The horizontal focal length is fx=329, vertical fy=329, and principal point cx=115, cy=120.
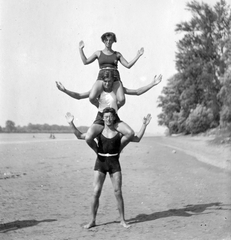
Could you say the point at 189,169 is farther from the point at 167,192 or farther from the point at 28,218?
the point at 28,218

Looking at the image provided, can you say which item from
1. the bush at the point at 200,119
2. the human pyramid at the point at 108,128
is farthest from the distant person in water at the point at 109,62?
the bush at the point at 200,119

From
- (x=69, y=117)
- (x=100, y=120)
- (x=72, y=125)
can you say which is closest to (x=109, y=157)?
(x=100, y=120)

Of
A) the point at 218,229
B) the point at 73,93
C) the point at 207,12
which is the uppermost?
the point at 207,12

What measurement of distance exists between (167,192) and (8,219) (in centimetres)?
401

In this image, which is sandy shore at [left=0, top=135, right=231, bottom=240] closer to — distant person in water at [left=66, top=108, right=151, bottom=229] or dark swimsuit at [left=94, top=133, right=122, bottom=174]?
distant person in water at [left=66, top=108, right=151, bottom=229]

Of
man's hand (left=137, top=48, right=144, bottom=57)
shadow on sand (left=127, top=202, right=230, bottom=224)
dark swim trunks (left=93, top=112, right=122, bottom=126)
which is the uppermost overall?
man's hand (left=137, top=48, right=144, bottom=57)

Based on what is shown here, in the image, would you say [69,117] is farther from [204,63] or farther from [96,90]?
[204,63]

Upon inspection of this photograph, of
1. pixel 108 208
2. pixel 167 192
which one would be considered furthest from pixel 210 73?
pixel 108 208

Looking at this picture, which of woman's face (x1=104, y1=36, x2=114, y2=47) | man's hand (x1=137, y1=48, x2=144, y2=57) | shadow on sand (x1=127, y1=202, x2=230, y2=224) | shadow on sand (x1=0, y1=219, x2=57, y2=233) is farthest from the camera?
shadow on sand (x1=127, y1=202, x2=230, y2=224)

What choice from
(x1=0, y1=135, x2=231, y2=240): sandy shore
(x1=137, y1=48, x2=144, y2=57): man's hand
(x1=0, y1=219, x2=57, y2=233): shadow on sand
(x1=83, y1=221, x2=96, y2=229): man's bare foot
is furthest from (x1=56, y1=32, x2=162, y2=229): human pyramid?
(x1=0, y1=219, x2=57, y2=233): shadow on sand

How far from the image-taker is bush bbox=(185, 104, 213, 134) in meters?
28.7

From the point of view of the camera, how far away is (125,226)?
17.0ft

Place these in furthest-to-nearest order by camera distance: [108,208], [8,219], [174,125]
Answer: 1. [174,125]
2. [108,208]
3. [8,219]

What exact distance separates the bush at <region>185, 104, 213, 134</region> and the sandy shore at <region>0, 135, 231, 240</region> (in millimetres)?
16122
